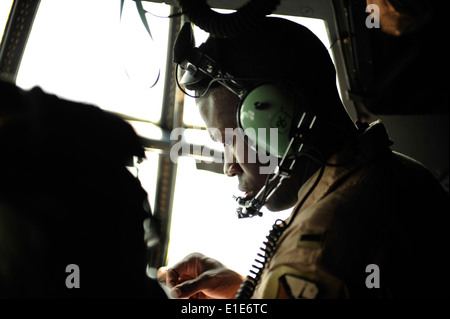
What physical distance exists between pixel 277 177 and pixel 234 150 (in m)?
0.25

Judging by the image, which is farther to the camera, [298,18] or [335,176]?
[298,18]

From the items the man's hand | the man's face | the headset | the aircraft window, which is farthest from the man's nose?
the aircraft window

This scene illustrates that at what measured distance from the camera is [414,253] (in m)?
1.01

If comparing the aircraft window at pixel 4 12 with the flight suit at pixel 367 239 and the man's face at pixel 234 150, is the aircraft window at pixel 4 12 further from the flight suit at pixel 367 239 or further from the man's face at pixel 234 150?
the flight suit at pixel 367 239

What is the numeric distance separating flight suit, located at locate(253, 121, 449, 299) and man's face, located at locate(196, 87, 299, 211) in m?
0.31

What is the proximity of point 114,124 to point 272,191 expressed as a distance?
64 cm

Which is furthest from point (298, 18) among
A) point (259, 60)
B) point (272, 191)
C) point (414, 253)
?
point (414, 253)

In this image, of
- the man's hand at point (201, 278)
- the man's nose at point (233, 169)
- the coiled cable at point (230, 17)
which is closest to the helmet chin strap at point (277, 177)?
the man's nose at point (233, 169)

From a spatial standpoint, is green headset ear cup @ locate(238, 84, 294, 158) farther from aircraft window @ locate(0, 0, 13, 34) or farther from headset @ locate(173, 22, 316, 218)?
aircraft window @ locate(0, 0, 13, 34)

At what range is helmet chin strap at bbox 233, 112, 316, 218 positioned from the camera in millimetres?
1217

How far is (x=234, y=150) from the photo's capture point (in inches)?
62.4

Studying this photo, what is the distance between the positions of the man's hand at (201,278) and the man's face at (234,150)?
342 mm

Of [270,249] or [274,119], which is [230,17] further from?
[270,249]

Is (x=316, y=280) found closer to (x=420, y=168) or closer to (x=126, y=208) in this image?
(x=126, y=208)
